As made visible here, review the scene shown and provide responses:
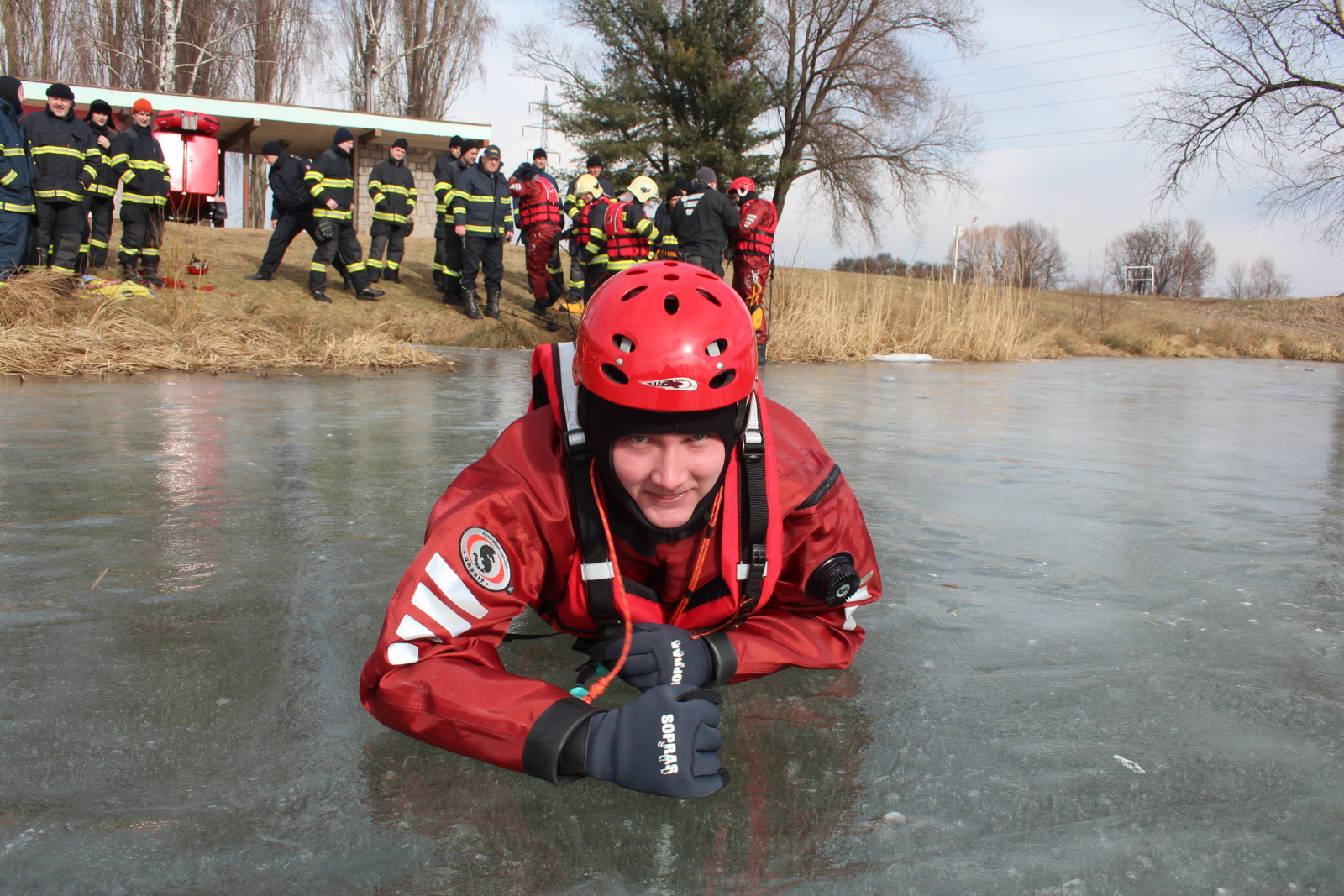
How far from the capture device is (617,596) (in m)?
2.17

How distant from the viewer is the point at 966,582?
10.9ft

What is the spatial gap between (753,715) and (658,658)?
1.00 ft

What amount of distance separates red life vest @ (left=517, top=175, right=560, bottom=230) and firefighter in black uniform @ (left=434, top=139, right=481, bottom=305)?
3.22ft

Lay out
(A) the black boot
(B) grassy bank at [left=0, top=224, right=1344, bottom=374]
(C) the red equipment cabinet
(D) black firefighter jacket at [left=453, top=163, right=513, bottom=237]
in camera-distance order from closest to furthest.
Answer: (B) grassy bank at [left=0, top=224, right=1344, bottom=374] < (D) black firefighter jacket at [left=453, top=163, right=513, bottom=237] < (A) the black boot < (C) the red equipment cabinet

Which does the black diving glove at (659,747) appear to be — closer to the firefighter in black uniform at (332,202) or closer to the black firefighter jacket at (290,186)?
the firefighter in black uniform at (332,202)

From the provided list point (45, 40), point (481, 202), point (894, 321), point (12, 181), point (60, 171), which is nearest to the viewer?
point (12, 181)

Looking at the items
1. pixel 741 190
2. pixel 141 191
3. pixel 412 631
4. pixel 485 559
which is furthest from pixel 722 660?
pixel 141 191

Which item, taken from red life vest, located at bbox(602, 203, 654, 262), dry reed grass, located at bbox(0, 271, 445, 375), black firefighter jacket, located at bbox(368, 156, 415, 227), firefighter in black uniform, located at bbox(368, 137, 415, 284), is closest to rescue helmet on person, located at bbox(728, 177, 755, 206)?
red life vest, located at bbox(602, 203, 654, 262)

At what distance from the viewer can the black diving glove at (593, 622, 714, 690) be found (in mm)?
2084

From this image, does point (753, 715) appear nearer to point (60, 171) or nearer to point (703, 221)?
point (703, 221)

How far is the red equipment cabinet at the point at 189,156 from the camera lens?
19781 millimetres

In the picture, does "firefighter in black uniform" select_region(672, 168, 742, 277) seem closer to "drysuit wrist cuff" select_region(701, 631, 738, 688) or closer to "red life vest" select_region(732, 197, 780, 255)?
"red life vest" select_region(732, 197, 780, 255)

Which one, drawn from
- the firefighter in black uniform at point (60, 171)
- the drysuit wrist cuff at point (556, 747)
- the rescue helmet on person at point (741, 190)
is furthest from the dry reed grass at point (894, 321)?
the drysuit wrist cuff at point (556, 747)

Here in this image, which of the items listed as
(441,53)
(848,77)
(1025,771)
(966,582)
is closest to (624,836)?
(1025,771)
